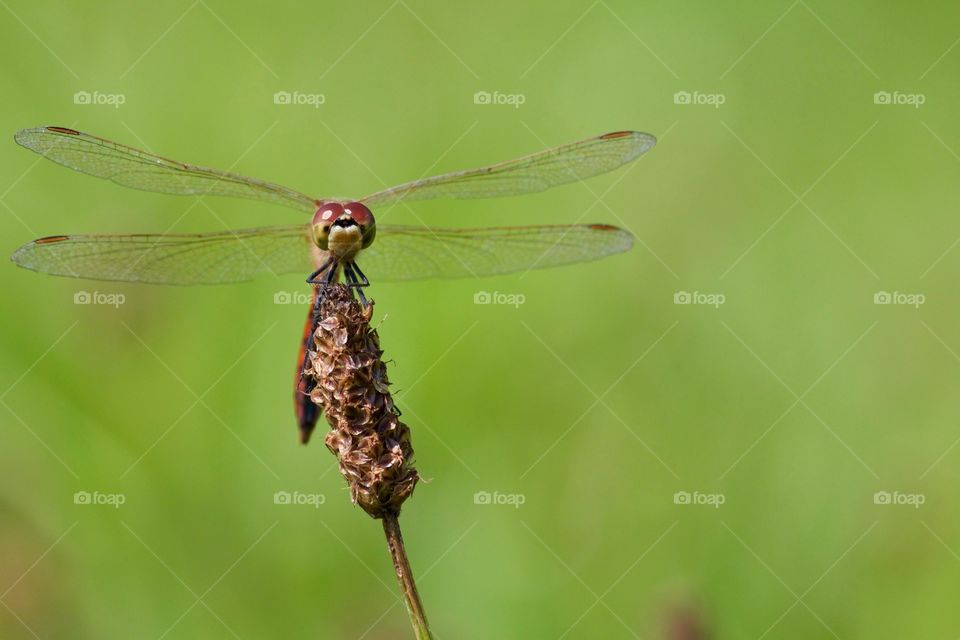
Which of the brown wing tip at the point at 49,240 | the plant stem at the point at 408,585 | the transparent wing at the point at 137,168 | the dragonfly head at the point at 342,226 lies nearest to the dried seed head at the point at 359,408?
the plant stem at the point at 408,585

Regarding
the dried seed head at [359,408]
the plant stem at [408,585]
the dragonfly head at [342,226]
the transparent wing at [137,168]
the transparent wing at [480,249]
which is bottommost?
the plant stem at [408,585]

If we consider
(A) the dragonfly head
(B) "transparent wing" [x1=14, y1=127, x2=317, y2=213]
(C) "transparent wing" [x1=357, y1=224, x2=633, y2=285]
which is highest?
(B) "transparent wing" [x1=14, y1=127, x2=317, y2=213]

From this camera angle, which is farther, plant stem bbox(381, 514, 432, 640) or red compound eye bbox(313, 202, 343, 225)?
red compound eye bbox(313, 202, 343, 225)

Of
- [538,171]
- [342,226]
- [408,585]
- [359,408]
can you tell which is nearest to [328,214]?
[342,226]

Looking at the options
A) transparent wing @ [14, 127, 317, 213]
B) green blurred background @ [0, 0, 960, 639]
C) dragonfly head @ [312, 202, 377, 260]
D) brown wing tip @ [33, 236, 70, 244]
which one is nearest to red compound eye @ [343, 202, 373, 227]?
dragonfly head @ [312, 202, 377, 260]

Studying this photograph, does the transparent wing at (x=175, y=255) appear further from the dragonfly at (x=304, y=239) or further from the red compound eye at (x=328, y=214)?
the red compound eye at (x=328, y=214)

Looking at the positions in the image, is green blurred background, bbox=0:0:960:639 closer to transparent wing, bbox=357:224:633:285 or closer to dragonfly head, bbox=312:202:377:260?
transparent wing, bbox=357:224:633:285

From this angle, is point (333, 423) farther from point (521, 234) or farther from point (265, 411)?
point (265, 411)
